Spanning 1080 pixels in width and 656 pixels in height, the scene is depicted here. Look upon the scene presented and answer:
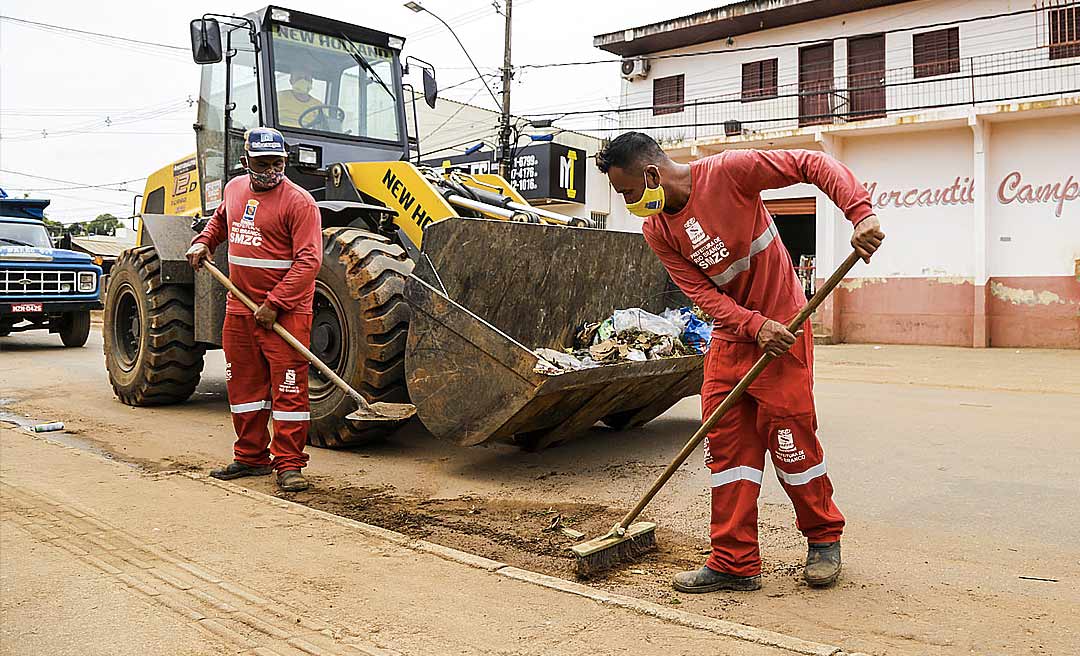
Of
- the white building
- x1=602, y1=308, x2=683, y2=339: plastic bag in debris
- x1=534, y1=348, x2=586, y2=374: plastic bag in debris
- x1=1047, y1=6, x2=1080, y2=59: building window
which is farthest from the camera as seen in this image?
x1=1047, y1=6, x2=1080, y2=59: building window

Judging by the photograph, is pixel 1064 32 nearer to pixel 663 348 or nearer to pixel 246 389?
pixel 663 348

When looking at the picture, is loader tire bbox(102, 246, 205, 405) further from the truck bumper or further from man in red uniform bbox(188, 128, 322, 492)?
the truck bumper

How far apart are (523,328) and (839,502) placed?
228 cm

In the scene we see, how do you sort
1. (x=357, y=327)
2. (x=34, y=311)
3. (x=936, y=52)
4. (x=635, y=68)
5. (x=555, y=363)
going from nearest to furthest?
1. (x=555, y=363)
2. (x=357, y=327)
3. (x=34, y=311)
4. (x=936, y=52)
5. (x=635, y=68)

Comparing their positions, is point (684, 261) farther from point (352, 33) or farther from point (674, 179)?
point (352, 33)

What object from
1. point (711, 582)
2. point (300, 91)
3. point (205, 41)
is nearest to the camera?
point (711, 582)

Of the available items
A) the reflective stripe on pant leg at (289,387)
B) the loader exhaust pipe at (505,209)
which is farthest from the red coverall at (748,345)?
the loader exhaust pipe at (505,209)

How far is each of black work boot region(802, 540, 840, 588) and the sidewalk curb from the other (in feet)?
1.98

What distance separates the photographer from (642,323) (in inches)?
245

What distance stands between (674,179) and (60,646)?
2.73 metres

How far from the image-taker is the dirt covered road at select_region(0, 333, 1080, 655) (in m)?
3.30

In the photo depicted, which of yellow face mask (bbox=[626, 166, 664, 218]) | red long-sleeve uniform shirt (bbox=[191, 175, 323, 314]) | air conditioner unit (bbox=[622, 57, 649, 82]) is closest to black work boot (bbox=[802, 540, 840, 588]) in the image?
yellow face mask (bbox=[626, 166, 664, 218])

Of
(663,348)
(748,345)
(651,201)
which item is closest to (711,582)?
(748,345)

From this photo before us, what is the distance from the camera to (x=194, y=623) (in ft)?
10.4
